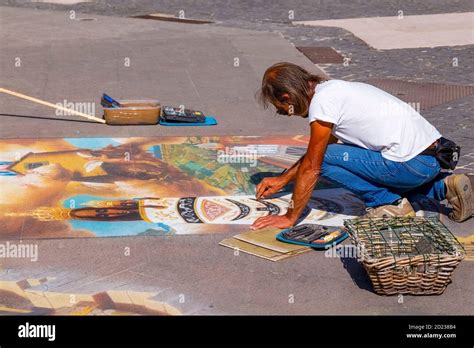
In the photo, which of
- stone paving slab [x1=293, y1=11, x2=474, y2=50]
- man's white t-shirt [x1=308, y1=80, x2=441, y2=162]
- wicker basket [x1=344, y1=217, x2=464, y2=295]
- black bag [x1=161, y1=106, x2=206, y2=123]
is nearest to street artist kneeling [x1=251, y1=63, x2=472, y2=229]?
man's white t-shirt [x1=308, y1=80, x2=441, y2=162]

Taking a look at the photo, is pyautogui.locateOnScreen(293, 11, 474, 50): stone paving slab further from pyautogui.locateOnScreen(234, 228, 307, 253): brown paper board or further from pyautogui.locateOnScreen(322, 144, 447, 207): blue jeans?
pyautogui.locateOnScreen(234, 228, 307, 253): brown paper board

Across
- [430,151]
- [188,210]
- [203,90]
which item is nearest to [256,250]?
[188,210]

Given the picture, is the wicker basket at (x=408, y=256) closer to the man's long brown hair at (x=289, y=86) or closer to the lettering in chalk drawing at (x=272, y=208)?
the man's long brown hair at (x=289, y=86)

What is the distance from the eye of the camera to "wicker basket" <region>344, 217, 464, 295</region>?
15.9 ft

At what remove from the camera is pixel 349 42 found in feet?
41.0

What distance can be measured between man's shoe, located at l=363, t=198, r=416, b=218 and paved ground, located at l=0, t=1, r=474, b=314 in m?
0.37

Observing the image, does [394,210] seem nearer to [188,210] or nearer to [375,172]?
[375,172]

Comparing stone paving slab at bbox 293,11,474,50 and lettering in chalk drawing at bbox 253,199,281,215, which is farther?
stone paving slab at bbox 293,11,474,50

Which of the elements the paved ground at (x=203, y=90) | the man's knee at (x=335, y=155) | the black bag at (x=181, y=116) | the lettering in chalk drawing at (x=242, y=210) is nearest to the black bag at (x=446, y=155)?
the paved ground at (x=203, y=90)

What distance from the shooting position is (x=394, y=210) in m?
5.97

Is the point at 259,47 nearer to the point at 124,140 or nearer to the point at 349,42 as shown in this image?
the point at 349,42

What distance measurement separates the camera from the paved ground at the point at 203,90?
511cm

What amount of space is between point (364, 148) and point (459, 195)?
74 centimetres

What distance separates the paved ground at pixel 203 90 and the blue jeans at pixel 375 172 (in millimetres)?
484
